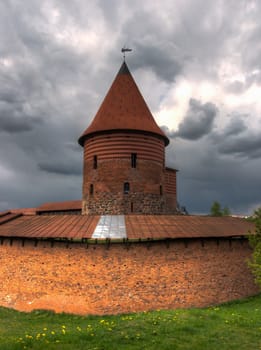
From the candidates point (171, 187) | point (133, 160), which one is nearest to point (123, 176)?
point (133, 160)

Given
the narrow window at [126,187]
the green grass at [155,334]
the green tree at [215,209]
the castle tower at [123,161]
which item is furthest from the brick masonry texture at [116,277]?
the green tree at [215,209]

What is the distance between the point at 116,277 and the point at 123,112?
993 centimetres

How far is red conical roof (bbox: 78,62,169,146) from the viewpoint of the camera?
61.5ft

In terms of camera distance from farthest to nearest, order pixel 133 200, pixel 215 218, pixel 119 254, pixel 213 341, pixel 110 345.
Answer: pixel 133 200 → pixel 215 218 → pixel 119 254 → pixel 213 341 → pixel 110 345

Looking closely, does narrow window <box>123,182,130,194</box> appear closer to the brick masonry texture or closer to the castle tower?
Answer: the castle tower

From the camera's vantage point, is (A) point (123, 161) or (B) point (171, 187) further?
(B) point (171, 187)

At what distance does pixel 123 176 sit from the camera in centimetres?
1808

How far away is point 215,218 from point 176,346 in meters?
9.17

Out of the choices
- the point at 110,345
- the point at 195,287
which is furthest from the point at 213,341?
the point at 195,287

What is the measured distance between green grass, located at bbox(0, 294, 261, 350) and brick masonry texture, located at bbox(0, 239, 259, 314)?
65.0 inches

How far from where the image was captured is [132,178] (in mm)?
18141

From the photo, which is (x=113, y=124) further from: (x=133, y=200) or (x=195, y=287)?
(x=195, y=287)

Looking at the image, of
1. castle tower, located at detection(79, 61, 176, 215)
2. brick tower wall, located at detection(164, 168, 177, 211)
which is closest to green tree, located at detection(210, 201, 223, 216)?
brick tower wall, located at detection(164, 168, 177, 211)

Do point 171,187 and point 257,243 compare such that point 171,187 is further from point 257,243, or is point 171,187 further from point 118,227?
point 257,243
